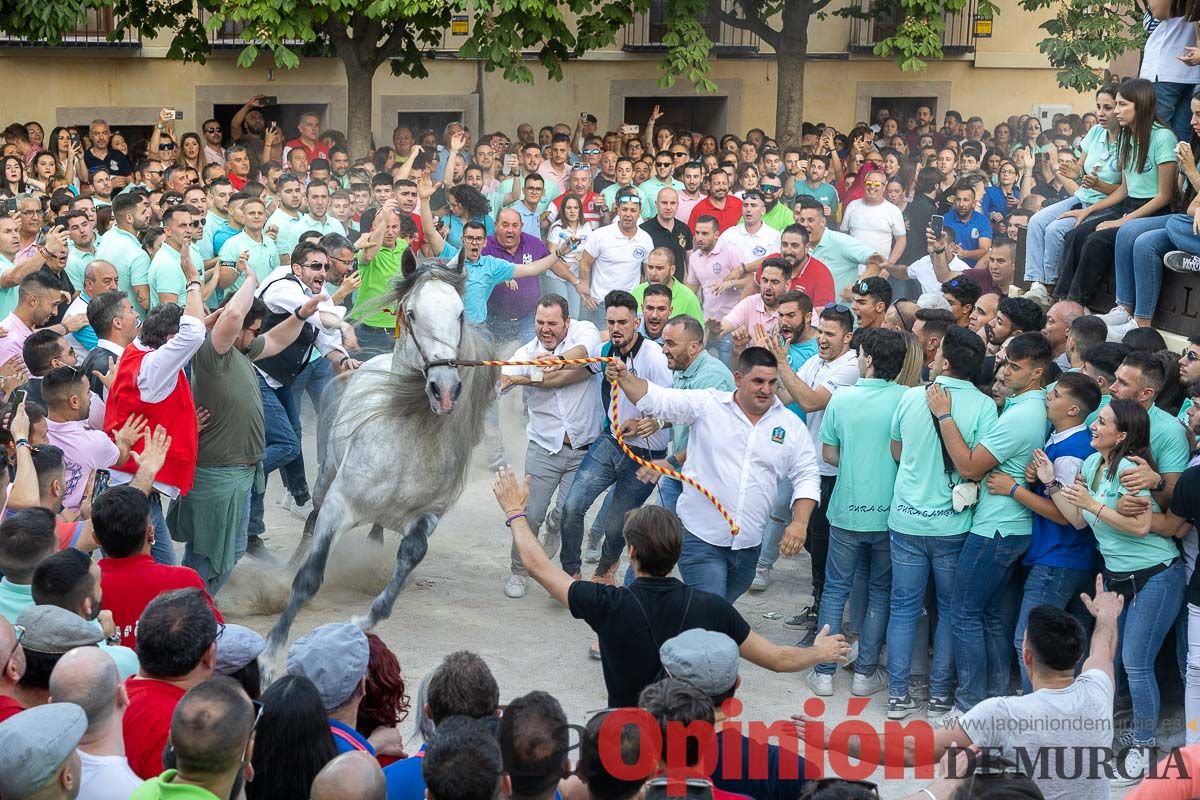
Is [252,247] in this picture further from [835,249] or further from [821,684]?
[821,684]

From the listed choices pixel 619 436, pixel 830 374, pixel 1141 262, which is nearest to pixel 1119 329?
pixel 1141 262

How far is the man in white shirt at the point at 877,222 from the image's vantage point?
1216 cm

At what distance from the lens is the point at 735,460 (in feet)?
21.1

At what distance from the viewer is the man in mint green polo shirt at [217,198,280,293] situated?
987 centimetres

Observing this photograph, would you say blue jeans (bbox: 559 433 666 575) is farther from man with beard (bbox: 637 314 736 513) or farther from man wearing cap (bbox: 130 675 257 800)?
man wearing cap (bbox: 130 675 257 800)

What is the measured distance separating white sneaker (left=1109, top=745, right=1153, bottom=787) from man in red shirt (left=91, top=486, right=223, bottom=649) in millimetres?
3877

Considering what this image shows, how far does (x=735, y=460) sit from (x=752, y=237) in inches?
197

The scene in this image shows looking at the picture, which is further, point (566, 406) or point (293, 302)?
point (293, 302)

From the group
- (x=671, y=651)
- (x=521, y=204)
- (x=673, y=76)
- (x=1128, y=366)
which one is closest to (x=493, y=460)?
(x=521, y=204)

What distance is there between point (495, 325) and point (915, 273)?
11.3 feet

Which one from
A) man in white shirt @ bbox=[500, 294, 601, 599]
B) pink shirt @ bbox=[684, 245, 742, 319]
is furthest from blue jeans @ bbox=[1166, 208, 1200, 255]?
pink shirt @ bbox=[684, 245, 742, 319]

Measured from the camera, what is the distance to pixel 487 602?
25.8 feet

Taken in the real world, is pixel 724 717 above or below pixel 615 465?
above

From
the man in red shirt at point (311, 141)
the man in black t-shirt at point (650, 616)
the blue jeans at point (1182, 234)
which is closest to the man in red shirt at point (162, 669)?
the man in black t-shirt at point (650, 616)
